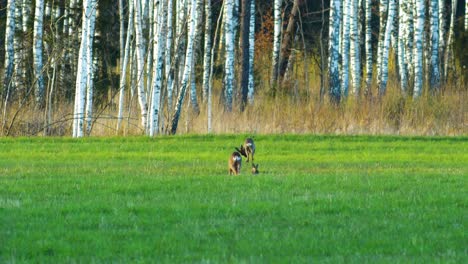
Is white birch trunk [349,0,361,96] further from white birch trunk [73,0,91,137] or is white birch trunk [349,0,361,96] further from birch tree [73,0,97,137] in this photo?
white birch trunk [73,0,91,137]

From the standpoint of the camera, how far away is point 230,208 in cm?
1228

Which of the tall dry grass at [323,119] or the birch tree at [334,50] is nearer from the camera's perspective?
the tall dry grass at [323,119]

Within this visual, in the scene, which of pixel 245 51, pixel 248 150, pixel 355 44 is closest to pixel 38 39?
pixel 245 51

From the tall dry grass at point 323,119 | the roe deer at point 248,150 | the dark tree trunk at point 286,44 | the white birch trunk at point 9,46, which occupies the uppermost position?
the dark tree trunk at point 286,44

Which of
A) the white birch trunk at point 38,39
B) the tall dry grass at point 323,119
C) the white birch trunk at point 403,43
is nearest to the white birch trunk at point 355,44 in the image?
the white birch trunk at point 403,43

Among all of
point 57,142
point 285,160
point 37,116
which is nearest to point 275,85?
point 37,116

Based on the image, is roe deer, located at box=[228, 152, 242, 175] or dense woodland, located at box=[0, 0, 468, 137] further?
dense woodland, located at box=[0, 0, 468, 137]

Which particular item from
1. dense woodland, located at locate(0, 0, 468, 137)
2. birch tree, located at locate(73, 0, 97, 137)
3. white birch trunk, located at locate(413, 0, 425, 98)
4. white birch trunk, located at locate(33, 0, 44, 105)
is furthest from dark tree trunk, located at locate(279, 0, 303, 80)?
birch tree, located at locate(73, 0, 97, 137)

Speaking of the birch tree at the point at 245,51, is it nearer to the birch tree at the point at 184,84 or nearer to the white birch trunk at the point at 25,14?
the birch tree at the point at 184,84

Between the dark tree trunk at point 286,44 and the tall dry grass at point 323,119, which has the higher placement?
the dark tree trunk at point 286,44

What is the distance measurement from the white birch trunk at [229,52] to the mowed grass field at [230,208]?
9.82 m

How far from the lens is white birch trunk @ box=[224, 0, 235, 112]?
102ft

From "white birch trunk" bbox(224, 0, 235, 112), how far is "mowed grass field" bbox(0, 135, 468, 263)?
32.2ft

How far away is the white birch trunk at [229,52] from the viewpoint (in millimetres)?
31109
